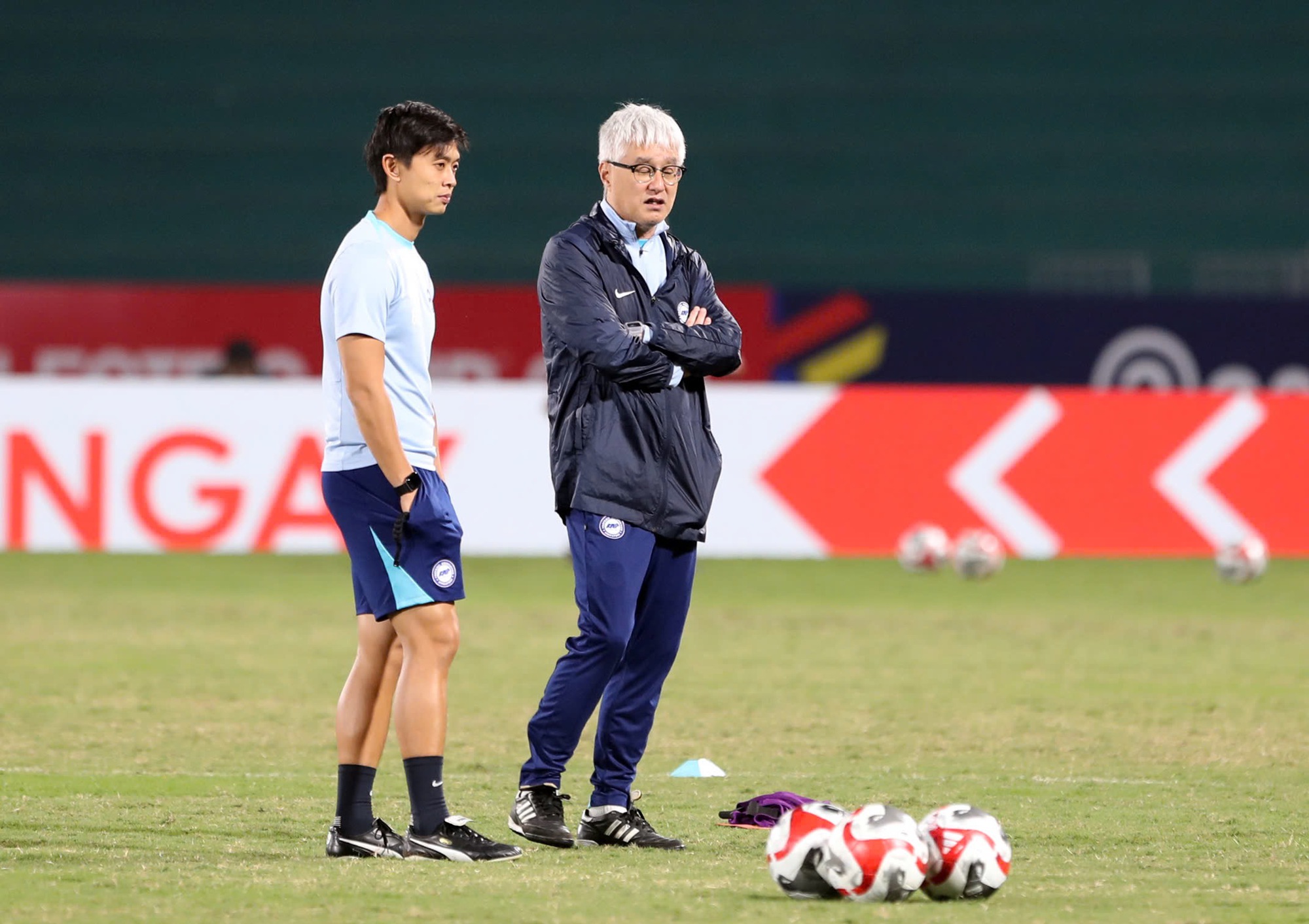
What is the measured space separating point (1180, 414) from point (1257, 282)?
7.64 metres

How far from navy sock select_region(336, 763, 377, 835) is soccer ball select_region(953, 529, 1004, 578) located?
10020 mm

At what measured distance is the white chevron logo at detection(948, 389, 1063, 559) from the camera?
15.9m

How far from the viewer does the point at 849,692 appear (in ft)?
30.7

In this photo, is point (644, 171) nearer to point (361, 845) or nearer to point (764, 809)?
point (764, 809)

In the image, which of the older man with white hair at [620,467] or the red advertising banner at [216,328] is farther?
the red advertising banner at [216,328]

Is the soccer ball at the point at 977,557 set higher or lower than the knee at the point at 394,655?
higher

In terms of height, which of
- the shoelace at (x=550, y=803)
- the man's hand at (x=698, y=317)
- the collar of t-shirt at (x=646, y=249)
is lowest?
the shoelace at (x=550, y=803)

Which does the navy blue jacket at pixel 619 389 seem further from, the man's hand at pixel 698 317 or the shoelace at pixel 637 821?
the shoelace at pixel 637 821

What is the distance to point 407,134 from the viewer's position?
18.0 feet

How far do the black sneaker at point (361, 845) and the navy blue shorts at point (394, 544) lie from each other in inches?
22.8

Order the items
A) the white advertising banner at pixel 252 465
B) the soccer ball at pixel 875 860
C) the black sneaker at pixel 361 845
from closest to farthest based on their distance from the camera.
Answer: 1. the soccer ball at pixel 875 860
2. the black sneaker at pixel 361 845
3. the white advertising banner at pixel 252 465

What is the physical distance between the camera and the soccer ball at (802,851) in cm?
486

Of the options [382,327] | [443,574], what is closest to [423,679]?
[443,574]

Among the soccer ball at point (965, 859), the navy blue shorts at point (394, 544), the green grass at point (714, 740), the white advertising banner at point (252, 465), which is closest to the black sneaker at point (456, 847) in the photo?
the green grass at point (714, 740)
